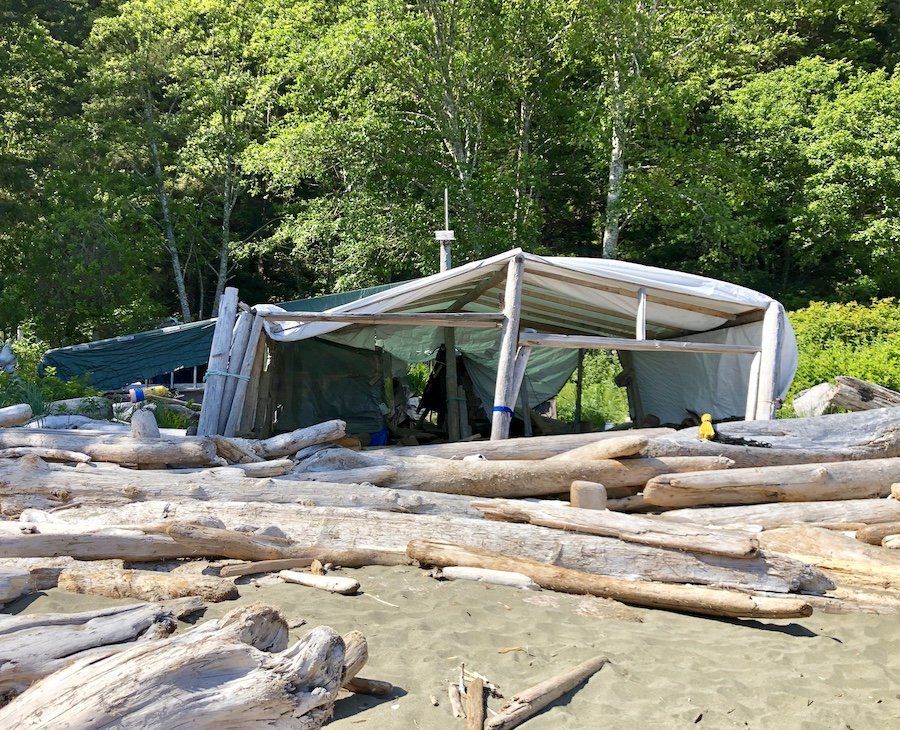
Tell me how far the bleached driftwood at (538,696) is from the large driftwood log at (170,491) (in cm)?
226

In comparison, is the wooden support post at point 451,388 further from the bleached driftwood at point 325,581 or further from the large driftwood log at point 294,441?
the bleached driftwood at point 325,581

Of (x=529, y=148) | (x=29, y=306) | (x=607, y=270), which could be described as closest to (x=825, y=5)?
(x=529, y=148)

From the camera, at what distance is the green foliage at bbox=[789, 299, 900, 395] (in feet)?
49.3

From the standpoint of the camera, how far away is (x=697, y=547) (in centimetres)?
512

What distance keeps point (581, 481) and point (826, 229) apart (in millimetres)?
19020

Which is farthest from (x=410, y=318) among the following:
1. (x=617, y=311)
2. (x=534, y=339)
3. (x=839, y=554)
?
(x=839, y=554)

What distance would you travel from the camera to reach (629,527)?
5340mm

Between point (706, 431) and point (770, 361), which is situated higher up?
point (770, 361)

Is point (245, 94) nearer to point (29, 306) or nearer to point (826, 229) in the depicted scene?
point (29, 306)

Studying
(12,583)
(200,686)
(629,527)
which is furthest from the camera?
(629,527)

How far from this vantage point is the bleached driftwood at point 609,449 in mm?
6852

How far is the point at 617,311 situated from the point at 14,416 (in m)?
6.68

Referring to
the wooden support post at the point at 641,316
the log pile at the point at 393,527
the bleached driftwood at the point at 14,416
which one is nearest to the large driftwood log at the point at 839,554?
the log pile at the point at 393,527

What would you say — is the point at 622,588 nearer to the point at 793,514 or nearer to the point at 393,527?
the point at 393,527
